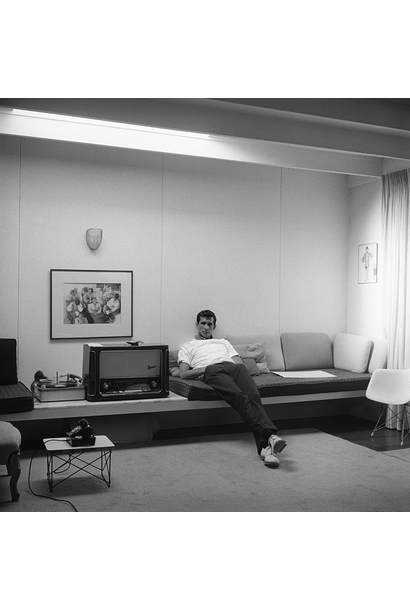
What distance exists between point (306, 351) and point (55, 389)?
293 centimetres

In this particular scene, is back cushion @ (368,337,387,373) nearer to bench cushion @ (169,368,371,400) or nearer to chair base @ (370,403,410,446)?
bench cushion @ (169,368,371,400)

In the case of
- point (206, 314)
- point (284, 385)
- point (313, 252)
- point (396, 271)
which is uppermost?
point (313, 252)

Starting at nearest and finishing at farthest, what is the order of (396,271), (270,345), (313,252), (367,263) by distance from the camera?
(396,271) → (270,345) → (367,263) → (313,252)

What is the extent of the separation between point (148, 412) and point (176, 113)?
8.43ft

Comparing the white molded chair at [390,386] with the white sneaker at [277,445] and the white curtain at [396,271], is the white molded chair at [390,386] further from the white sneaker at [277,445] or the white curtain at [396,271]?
the white sneaker at [277,445]

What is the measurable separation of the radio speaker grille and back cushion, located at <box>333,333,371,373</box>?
92.5 inches

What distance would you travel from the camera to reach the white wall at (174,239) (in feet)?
17.7

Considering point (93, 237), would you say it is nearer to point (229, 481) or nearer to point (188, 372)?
point (188, 372)

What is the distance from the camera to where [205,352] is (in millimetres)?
5621

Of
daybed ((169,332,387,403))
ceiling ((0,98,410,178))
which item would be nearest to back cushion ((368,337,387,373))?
daybed ((169,332,387,403))

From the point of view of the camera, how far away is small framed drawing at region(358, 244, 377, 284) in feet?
21.4

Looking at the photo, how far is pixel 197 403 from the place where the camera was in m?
5.24

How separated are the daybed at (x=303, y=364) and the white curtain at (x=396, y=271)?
0.85 feet

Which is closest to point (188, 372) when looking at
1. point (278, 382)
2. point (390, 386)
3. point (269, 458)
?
point (278, 382)
